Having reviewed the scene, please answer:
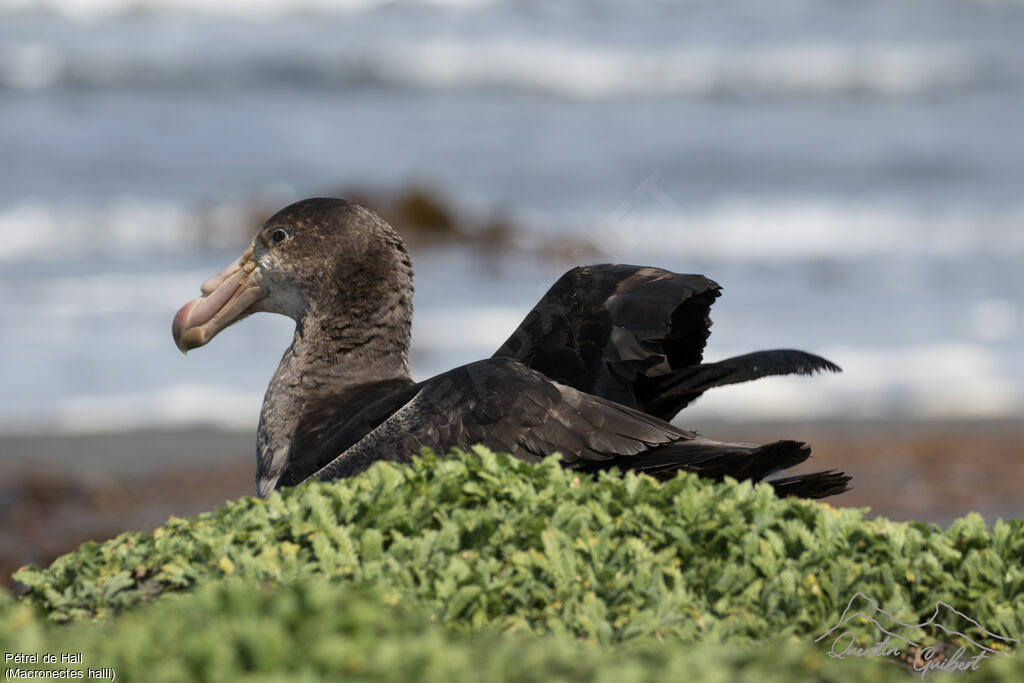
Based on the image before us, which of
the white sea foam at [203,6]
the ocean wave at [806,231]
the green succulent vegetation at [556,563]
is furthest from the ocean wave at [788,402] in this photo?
the white sea foam at [203,6]

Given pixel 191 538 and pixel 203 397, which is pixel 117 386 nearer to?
pixel 203 397

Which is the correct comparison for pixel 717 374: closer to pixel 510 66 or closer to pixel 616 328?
pixel 616 328

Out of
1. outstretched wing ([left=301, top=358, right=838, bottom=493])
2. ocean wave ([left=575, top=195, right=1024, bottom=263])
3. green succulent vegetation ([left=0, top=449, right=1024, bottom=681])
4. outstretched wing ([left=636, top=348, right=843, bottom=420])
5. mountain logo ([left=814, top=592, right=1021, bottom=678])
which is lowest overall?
mountain logo ([left=814, top=592, right=1021, bottom=678])

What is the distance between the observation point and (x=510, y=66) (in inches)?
1102

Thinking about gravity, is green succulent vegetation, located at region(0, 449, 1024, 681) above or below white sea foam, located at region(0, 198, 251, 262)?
below

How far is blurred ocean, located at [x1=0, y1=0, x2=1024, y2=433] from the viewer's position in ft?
39.3

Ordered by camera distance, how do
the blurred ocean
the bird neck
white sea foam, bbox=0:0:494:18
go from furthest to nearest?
white sea foam, bbox=0:0:494:18 → the blurred ocean → the bird neck

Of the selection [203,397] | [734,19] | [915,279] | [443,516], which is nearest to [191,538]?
[443,516]

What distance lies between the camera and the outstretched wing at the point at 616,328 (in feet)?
14.8

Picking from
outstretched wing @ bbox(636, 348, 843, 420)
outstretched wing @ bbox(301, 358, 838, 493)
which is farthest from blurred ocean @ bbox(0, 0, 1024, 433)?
outstretched wing @ bbox(301, 358, 838, 493)

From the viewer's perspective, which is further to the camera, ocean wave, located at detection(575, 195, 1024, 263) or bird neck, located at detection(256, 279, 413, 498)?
ocean wave, located at detection(575, 195, 1024, 263)

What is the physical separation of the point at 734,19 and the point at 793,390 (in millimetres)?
21098

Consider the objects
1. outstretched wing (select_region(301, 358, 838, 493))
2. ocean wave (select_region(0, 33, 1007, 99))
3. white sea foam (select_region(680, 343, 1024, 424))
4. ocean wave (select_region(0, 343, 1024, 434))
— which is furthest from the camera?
ocean wave (select_region(0, 33, 1007, 99))

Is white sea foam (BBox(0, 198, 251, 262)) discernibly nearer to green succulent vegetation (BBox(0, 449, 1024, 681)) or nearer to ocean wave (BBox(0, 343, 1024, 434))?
ocean wave (BBox(0, 343, 1024, 434))
